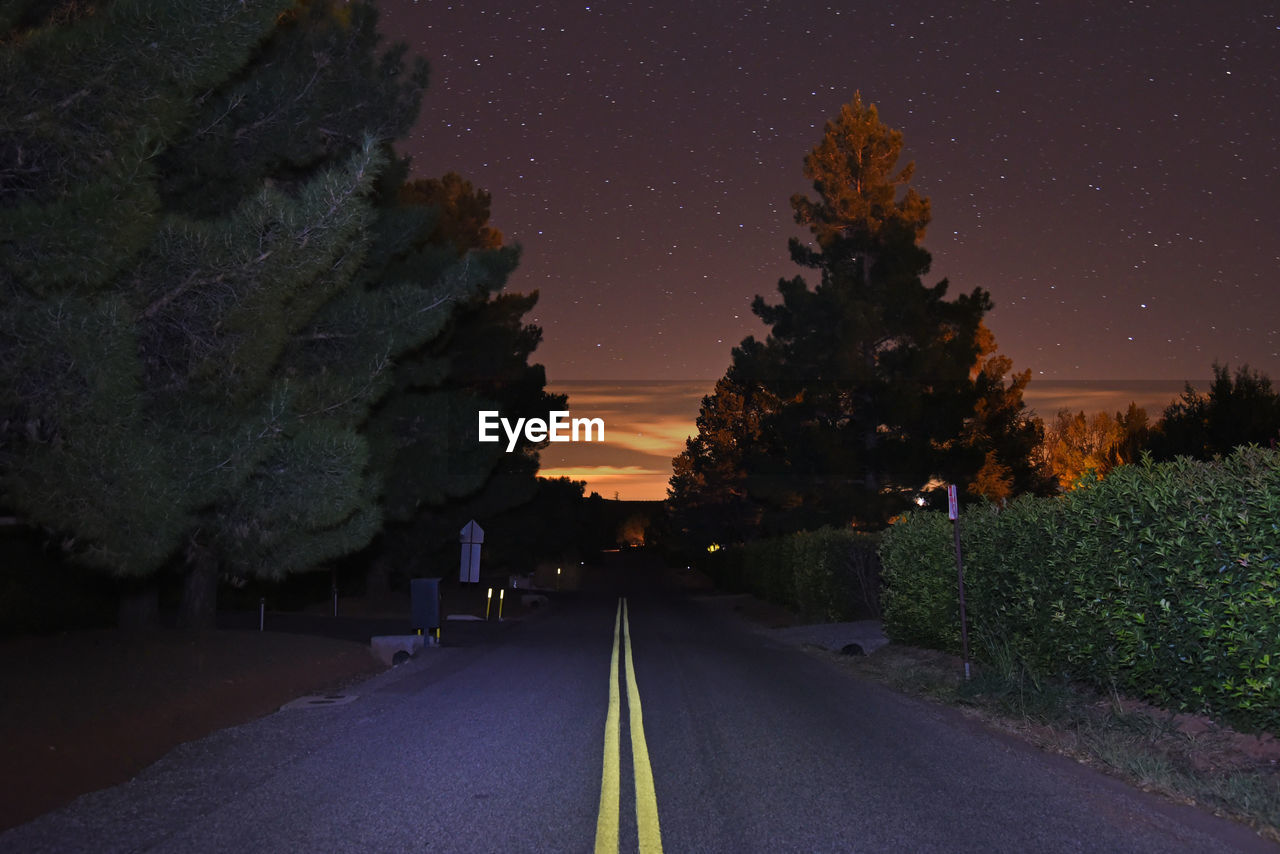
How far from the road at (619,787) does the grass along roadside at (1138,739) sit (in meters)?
0.26

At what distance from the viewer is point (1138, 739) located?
314 inches

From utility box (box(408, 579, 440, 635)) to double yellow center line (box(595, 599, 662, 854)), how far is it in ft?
28.9

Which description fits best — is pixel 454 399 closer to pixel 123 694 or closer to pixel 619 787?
pixel 123 694

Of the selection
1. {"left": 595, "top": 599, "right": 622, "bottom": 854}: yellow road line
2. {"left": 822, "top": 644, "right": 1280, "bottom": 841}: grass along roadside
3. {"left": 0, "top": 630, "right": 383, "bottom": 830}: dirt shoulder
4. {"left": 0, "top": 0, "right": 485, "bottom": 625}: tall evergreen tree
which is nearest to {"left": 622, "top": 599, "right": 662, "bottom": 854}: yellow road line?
{"left": 595, "top": 599, "right": 622, "bottom": 854}: yellow road line

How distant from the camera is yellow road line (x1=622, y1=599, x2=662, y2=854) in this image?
5406 mm

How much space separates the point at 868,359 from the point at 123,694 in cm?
3089

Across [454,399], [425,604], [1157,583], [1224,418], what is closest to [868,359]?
[1224,418]

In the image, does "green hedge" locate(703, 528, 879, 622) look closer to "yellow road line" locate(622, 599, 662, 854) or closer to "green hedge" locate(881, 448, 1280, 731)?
"green hedge" locate(881, 448, 1280, 731)

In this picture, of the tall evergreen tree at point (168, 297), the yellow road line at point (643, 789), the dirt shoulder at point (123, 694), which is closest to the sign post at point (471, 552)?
the dirt shoulder at point (123, 694)

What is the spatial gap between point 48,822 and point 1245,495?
28.8ft

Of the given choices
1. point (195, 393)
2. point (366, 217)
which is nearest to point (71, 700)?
point (195, 393)

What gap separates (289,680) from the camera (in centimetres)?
1264

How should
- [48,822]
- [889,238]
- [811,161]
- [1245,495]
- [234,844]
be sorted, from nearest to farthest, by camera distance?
[234,844] → [48,822] → [1245,495] → [889,238] → [811,161]

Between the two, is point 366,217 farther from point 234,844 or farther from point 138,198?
point 234,844
